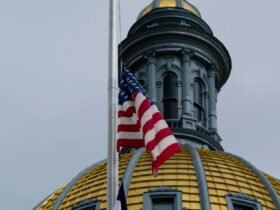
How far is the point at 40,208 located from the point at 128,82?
1941 centimetres

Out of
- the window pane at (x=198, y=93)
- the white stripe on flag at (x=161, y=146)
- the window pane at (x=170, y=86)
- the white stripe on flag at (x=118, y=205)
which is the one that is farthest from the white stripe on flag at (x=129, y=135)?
the window pane at (x=198, y=93)

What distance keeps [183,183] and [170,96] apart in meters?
8.65

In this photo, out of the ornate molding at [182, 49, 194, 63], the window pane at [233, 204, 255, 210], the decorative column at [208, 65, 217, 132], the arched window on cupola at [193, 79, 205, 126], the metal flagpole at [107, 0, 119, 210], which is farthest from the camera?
the ornate molding at [182, 49, 194, 63]

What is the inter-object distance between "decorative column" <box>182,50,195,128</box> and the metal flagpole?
23.6 metres

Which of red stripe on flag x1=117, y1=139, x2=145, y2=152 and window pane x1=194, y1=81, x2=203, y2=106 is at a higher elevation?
window pane x1=194, y1=81, x2=203, y2=106

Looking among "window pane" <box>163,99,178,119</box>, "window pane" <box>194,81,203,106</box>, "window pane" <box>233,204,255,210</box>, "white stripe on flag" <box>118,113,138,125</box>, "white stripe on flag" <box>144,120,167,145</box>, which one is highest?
"window pane" <box>194,81,203,106</box>

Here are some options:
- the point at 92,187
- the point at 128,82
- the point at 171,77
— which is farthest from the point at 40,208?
the point at 128,82

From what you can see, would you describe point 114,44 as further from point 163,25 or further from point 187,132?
point 163,25

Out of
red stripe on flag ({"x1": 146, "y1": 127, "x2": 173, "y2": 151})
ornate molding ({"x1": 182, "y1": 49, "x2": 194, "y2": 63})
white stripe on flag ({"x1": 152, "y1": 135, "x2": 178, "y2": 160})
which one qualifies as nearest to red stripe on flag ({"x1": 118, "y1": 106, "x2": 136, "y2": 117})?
red stripe on flag ({"x1": 146, "y1": 127, "x2": 173, "y2": 151})

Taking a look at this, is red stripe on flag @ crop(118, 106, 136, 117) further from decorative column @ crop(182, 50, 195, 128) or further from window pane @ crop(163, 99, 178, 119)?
window pane @ crop(163, 99, 178, 119)

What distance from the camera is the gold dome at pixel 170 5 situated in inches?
1976

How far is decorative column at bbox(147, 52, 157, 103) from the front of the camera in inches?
1826

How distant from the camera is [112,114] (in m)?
21.1

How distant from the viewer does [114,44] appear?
2164 centimetres
